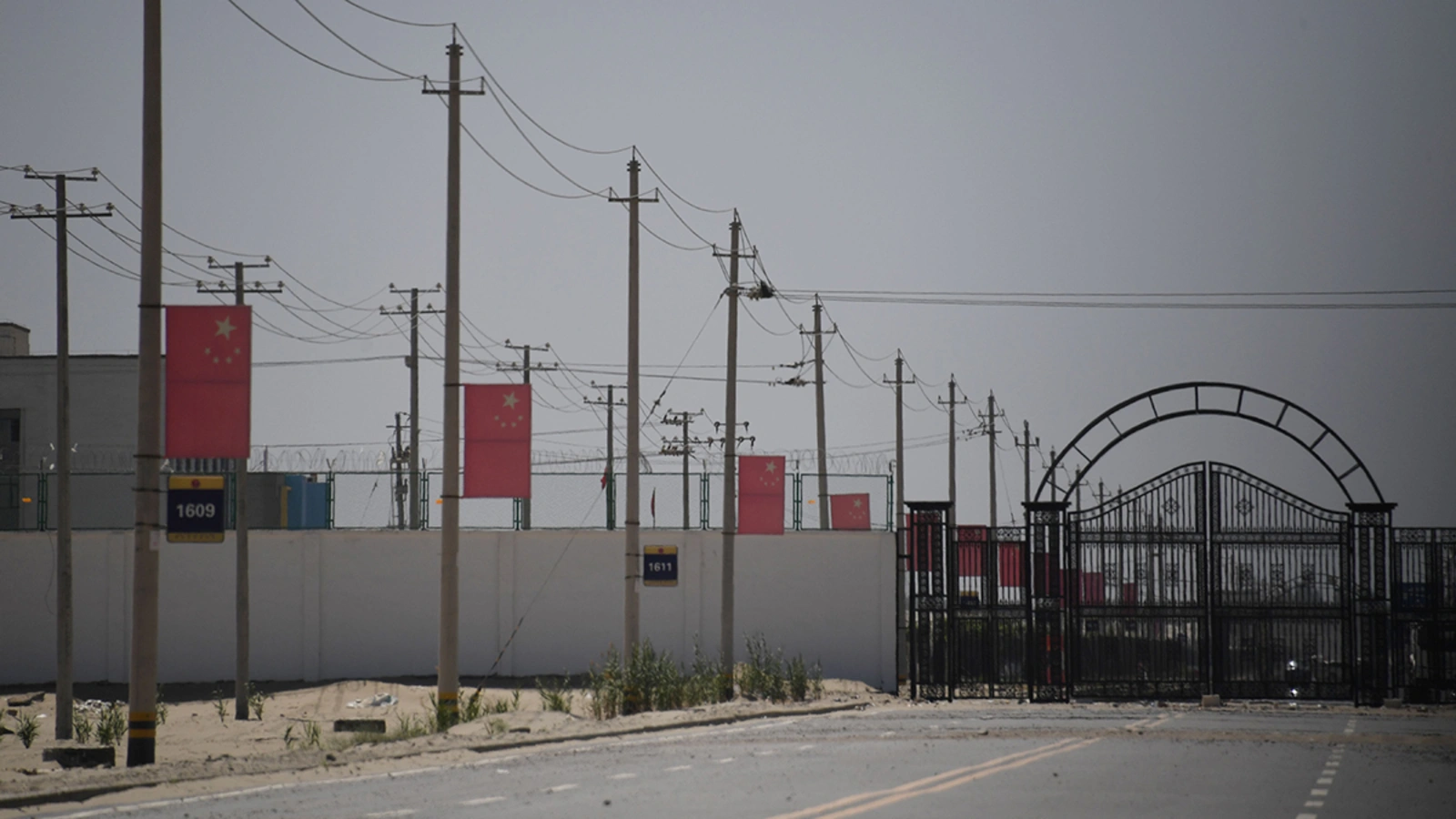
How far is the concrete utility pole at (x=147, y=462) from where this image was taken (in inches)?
669

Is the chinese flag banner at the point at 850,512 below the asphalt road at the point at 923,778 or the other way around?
the other way around

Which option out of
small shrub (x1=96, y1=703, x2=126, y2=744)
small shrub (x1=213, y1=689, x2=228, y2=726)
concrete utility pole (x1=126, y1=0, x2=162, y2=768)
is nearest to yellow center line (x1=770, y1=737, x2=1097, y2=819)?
concrete utility pole (x1=126, y1=0, x2=162, y2=768)

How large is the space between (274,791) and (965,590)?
1944 cm

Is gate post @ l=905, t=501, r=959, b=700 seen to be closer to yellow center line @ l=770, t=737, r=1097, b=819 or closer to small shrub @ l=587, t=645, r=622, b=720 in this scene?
small shrub @ l=587, t=645, r=622, b=720

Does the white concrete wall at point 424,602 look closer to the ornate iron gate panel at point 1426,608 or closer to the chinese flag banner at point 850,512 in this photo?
the chinese flag banner at point 850,512

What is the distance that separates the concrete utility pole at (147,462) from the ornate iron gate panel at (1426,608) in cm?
2198

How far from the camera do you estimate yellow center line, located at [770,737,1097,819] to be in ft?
40.6

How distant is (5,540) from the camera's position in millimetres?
39562

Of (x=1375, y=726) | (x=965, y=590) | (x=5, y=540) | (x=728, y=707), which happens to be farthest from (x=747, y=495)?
(x=5, y=540)

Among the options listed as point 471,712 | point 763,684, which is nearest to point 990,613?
point 763,684

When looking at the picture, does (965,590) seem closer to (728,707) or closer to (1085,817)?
(728,707)

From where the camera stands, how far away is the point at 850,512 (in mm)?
43344

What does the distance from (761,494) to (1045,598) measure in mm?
9798

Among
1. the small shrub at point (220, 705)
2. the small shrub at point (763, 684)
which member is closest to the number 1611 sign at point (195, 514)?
the small shrub at point (220, 705)
